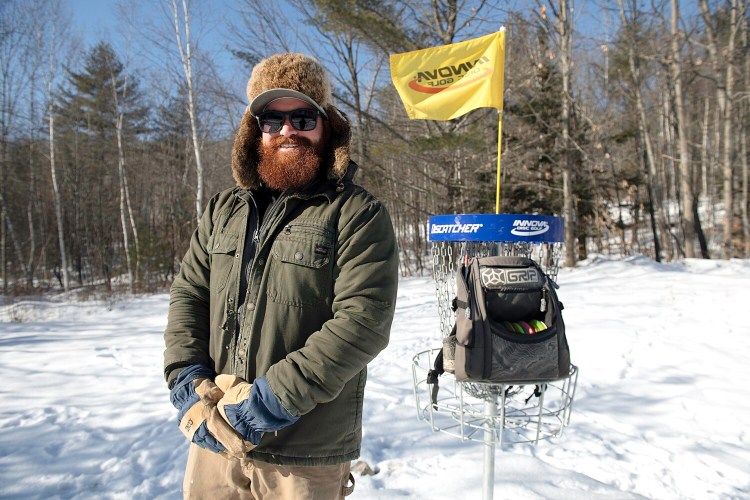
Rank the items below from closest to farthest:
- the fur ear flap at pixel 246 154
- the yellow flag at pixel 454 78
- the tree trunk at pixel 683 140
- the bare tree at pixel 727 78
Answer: the fur ear flap at pixel 246 154 < the yellow flag at pixel 454 78 < the bare tree at pixel 727 78 < the tree trunk at pixel 683 140

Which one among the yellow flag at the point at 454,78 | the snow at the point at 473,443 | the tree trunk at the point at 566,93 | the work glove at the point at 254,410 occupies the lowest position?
the snow at the point at 473,443

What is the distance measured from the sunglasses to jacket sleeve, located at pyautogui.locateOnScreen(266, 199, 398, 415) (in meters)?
0.42

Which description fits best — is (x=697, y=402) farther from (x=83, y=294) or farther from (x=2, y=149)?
(x=2, y=149)

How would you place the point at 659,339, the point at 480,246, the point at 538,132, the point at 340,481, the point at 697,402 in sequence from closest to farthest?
the point at 340,481 < the point at 480,246 < the point at 697,402 < the point at 659,339 < the point at 538,132

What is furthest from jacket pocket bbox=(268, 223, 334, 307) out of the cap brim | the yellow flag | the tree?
the tree

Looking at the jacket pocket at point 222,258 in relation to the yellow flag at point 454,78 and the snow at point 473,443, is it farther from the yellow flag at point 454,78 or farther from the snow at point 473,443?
the yellow flag at point 454,78

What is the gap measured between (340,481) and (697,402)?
13.0ft

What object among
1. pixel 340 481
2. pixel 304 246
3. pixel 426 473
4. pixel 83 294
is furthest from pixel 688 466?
pixel 83 294

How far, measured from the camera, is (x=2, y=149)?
18.2 meters

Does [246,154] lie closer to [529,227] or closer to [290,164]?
[290,164]

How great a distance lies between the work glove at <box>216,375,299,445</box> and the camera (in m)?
1.22

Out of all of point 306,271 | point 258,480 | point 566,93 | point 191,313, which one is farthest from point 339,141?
point 566,93

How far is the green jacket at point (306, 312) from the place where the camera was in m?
1.25

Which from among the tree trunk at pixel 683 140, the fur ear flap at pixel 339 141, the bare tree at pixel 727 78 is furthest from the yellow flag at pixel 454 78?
the tree trunk at pixel 683 140
